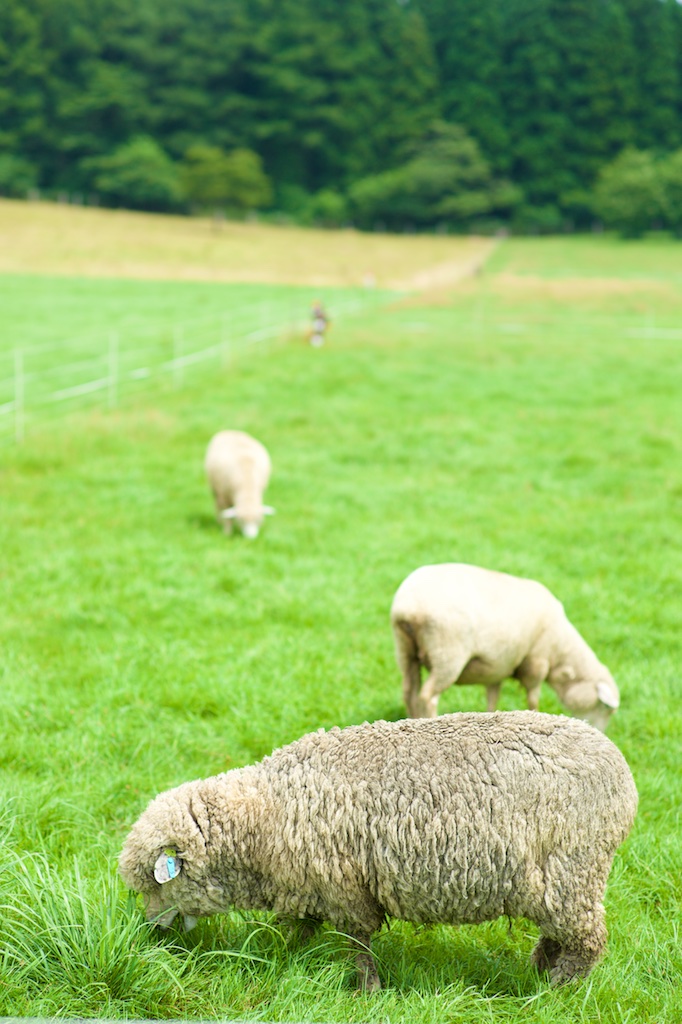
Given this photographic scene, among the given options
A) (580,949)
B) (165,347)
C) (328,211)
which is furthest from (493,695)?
(328,211)

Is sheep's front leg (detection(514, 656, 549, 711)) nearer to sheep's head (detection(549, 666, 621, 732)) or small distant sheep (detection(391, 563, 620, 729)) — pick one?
small distant sheep (detection(391, 563, 620, 729))

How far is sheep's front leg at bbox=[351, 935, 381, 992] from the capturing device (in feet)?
9.91

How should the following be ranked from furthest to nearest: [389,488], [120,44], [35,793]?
[120,44] < [389,488] < [35,793]

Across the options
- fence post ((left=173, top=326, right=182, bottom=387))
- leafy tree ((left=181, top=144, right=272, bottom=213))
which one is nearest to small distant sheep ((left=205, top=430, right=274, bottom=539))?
fence post ((left=173, top=326, right=182, bottom=387))

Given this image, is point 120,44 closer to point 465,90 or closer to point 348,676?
point 465,90

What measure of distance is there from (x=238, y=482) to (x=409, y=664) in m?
4.06

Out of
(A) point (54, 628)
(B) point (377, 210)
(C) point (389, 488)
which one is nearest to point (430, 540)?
(C) point (389, 488)

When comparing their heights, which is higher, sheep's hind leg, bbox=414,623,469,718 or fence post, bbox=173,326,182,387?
fence post, bbox=173,326,182,387

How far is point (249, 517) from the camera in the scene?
8375 millimetres

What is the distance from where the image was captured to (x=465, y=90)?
89625mm

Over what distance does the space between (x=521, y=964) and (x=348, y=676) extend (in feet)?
8.26

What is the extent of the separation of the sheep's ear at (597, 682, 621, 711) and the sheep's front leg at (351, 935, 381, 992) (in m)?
2.23

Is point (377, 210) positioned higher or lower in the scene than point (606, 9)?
lower

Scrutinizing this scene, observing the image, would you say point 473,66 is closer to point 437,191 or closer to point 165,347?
point 437,191
